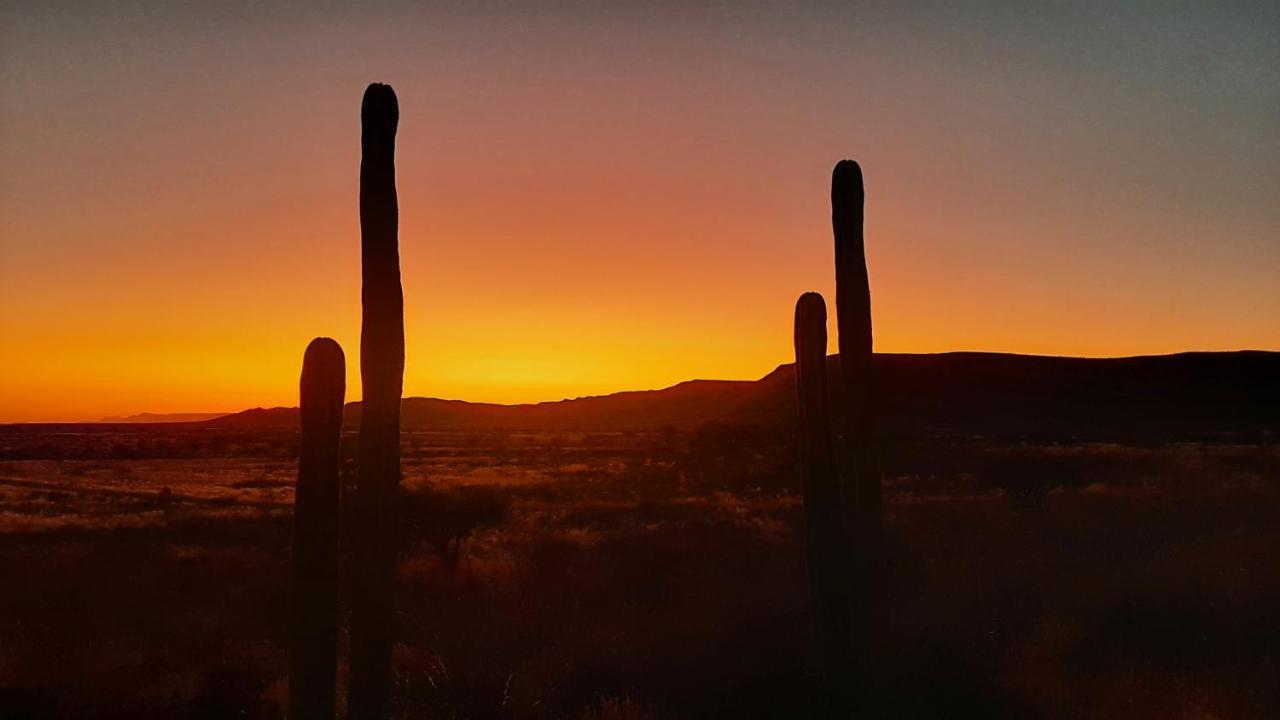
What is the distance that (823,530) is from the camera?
9.34 m

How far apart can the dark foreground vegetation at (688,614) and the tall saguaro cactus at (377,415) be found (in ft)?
7.06

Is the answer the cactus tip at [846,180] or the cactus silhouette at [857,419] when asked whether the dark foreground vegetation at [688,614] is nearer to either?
the cactus silhouette at [857,419]

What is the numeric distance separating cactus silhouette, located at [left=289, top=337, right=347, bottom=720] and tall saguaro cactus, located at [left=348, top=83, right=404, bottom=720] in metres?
0.19

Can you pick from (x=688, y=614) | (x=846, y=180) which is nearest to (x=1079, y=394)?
(x=688, y=614)

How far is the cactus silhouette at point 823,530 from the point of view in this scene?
913 centimetres

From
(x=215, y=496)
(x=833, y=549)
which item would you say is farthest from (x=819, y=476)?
(x=215, y=496)

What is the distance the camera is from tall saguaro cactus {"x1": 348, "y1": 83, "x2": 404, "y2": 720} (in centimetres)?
758

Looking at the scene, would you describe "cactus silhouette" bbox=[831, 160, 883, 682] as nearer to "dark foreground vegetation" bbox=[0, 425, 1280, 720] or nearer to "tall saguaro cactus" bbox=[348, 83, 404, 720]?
"dark foreground vegetation" bbox=[0, 425, 1280, 720]

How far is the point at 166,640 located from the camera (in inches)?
502

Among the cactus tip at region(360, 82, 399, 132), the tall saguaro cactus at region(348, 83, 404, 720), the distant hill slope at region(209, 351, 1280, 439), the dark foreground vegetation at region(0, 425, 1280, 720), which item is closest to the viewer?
the tall saguaro cactus at region(348, 83, 404, 720)

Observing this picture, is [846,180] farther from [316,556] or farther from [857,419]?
[316,556]

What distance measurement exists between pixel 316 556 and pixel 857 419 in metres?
5.09

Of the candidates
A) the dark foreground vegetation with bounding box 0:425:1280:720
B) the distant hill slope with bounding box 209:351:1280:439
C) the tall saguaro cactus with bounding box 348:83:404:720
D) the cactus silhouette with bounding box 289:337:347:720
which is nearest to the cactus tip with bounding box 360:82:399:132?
the tall saguaro cactus with bounding box 348:83:404:720

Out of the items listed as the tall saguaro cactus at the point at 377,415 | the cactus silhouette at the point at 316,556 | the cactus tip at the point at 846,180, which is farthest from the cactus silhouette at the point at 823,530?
the cactus silhouette at the point at 316,556
